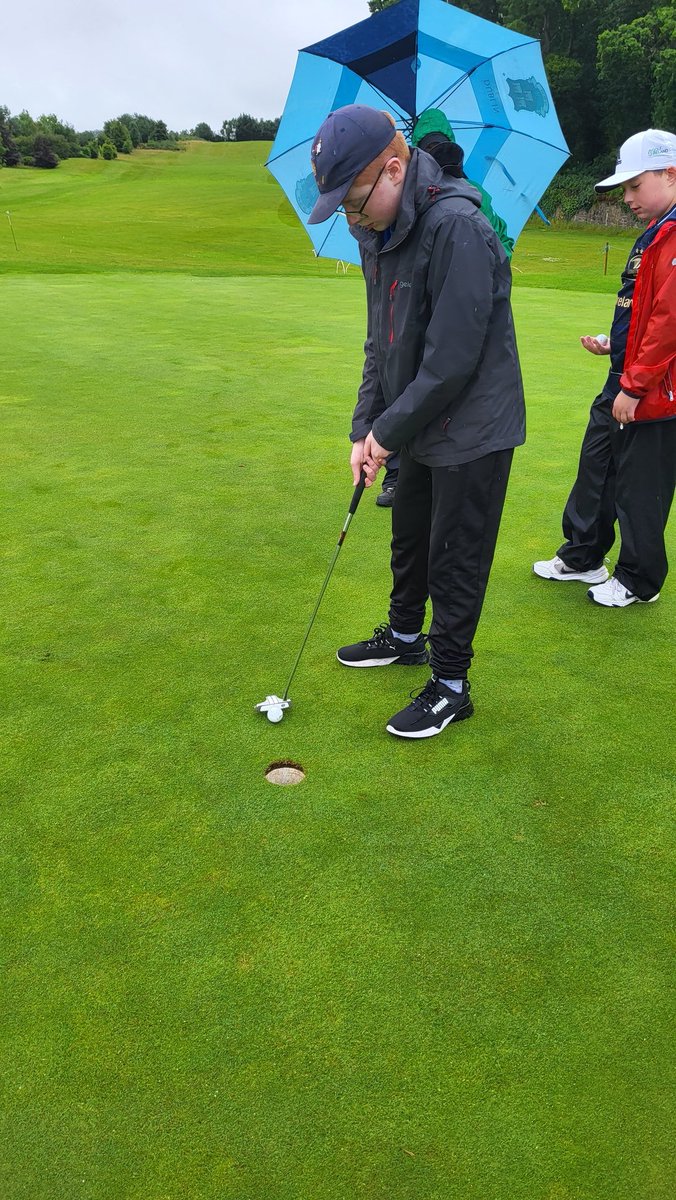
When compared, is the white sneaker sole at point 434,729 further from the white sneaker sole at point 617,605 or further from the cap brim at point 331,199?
the cap brim at point 331,199

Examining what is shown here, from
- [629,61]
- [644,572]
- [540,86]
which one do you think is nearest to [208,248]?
[540,86]

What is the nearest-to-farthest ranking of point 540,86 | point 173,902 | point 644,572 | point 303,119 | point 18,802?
1. point 173,902
2. point 18,802
3. point 644,572
4. point 303,119
5. point 540,86

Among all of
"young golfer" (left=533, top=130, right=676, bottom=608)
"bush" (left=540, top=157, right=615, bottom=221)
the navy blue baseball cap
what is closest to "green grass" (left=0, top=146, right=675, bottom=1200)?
"young golfer" (left=533, top=130, right=676, bottom=608)

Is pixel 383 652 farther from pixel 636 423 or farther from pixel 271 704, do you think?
pixel 636 423

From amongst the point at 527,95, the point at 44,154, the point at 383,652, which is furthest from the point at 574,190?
the point at 383,652

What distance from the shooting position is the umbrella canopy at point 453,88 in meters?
4.88

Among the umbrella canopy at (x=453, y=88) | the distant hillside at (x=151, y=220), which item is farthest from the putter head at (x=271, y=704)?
the distant hillside at (x=151, y=220)

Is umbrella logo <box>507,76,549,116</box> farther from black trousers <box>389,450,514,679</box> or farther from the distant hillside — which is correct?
the distant hillside

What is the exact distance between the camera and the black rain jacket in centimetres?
245

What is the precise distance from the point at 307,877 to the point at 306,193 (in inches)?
137

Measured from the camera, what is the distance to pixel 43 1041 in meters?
1.89

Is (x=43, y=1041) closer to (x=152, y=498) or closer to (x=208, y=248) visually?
(x=152, y=498)

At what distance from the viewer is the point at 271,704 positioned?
3.04 m

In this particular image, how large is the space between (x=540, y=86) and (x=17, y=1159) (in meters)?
5.78
